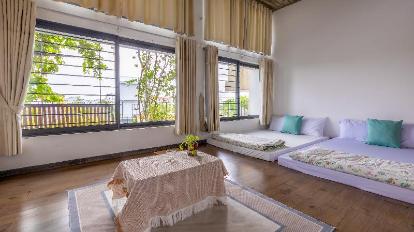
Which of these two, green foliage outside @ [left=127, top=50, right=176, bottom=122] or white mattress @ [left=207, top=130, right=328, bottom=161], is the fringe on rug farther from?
green foliage outside @ [left=127, top=50, right=176, bottom=122]

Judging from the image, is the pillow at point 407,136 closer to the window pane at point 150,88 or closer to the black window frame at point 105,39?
the black window frame at point 105,39

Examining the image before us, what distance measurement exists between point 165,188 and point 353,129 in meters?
3.90

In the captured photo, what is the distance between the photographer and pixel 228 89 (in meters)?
5.21

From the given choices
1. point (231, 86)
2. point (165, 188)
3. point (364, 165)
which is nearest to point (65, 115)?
point (165, 188)

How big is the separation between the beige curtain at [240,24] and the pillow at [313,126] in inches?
80.5

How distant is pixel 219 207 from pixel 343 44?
4215mm

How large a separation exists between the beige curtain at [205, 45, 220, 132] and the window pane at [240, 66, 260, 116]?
1408 millimetres

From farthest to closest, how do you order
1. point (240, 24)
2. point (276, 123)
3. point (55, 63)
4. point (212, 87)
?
point (276, 123)
point (240, 24)
point (212, 87)
point (55, 63)

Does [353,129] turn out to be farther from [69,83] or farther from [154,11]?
[69,83]

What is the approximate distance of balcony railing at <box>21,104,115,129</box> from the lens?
2834 mm

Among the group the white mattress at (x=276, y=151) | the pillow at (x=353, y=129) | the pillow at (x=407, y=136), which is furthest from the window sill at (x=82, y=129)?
the pillow at (x=407, y=136)

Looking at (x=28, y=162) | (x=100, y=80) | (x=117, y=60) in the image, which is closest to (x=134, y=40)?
(x=117, y=60)

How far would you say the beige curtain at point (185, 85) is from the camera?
3.87 meters

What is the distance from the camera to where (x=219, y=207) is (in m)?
1.86
